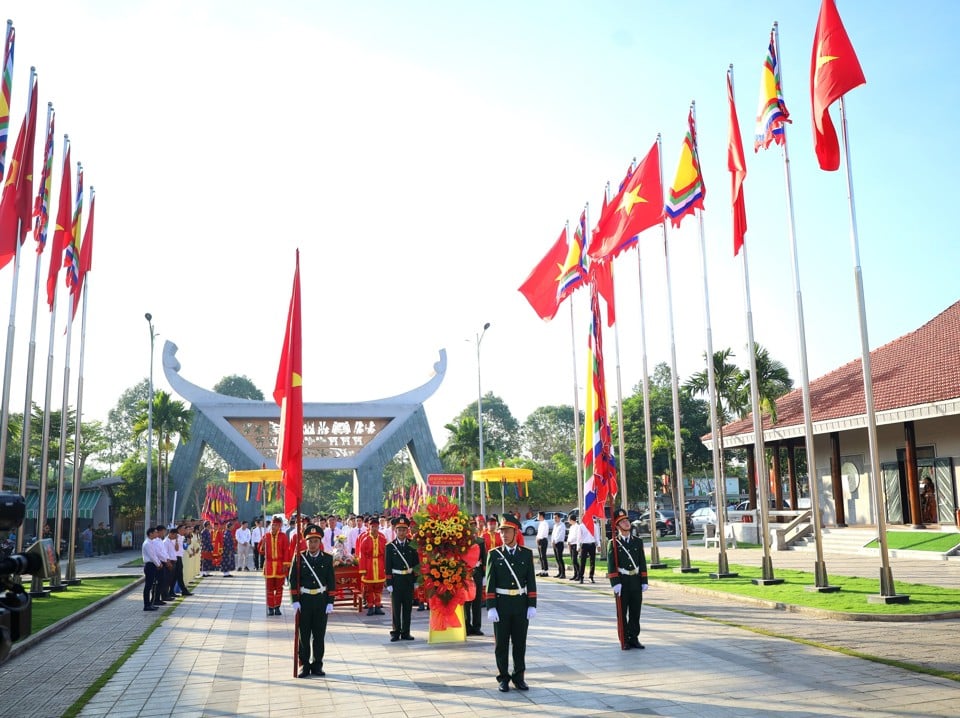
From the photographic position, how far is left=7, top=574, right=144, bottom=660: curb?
35.6ft

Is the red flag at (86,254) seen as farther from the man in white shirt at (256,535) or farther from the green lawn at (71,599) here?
the man in white shirt at (256,535)

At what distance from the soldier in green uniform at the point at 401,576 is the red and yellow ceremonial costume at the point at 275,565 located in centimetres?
385

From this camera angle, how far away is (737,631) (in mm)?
10961

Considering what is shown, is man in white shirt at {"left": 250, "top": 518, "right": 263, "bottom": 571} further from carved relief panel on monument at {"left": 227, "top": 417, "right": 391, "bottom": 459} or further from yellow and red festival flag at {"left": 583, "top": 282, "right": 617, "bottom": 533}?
yellow and red festival flag at {"left": 583, "top": 282, "right": 617, "bottom": 533}

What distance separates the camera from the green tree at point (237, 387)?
8138cm

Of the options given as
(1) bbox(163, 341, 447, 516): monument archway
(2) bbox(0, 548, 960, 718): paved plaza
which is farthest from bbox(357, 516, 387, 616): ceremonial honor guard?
(1) bbox(163, 341, 447, 516): monument archway

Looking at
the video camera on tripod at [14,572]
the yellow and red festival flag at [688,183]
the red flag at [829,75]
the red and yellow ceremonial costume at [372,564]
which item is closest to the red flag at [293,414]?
the video camera on tripod at [14,572]

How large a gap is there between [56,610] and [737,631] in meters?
12.2

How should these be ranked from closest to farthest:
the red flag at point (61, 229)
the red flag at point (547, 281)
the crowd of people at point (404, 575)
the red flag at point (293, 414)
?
the crowd of people at point (404, 575) < the red flag at point (293, 414) < the red flag at point (61, 229) < the red flag at point (547, 281)

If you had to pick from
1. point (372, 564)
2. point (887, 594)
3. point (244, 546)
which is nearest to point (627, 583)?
Answer: point (887, 594)

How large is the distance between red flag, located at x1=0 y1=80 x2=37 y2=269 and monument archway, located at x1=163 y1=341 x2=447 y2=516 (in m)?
21.1

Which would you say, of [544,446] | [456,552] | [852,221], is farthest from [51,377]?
[544,446]

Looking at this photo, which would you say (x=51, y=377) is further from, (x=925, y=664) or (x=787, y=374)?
(x=787, y=374)

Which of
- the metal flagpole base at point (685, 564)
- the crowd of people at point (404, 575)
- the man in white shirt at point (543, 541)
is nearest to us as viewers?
the crowd of people at point (404, 575)
